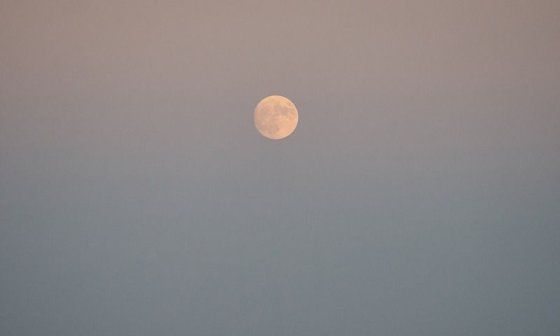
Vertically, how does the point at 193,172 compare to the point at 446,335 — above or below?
above

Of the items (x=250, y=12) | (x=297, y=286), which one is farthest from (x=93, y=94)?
(x=297, y=286)

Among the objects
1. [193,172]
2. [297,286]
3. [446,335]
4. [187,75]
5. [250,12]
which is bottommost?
[446,335]

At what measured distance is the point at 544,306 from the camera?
423 cm

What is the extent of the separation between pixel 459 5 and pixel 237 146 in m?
1.50

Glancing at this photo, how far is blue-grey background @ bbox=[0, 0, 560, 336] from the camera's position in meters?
4.16

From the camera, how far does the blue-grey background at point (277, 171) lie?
13.7ft

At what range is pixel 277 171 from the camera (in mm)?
4219

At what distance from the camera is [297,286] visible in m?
4.19

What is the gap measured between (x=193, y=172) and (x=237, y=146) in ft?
0.95

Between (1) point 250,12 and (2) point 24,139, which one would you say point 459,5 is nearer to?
(1) point 250,12

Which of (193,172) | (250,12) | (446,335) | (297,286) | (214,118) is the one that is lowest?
(446,335)

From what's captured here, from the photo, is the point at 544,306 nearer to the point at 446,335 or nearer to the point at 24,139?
the point at 446,335

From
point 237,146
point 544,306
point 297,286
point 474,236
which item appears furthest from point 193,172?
point 544,306

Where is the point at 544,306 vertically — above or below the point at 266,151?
below
